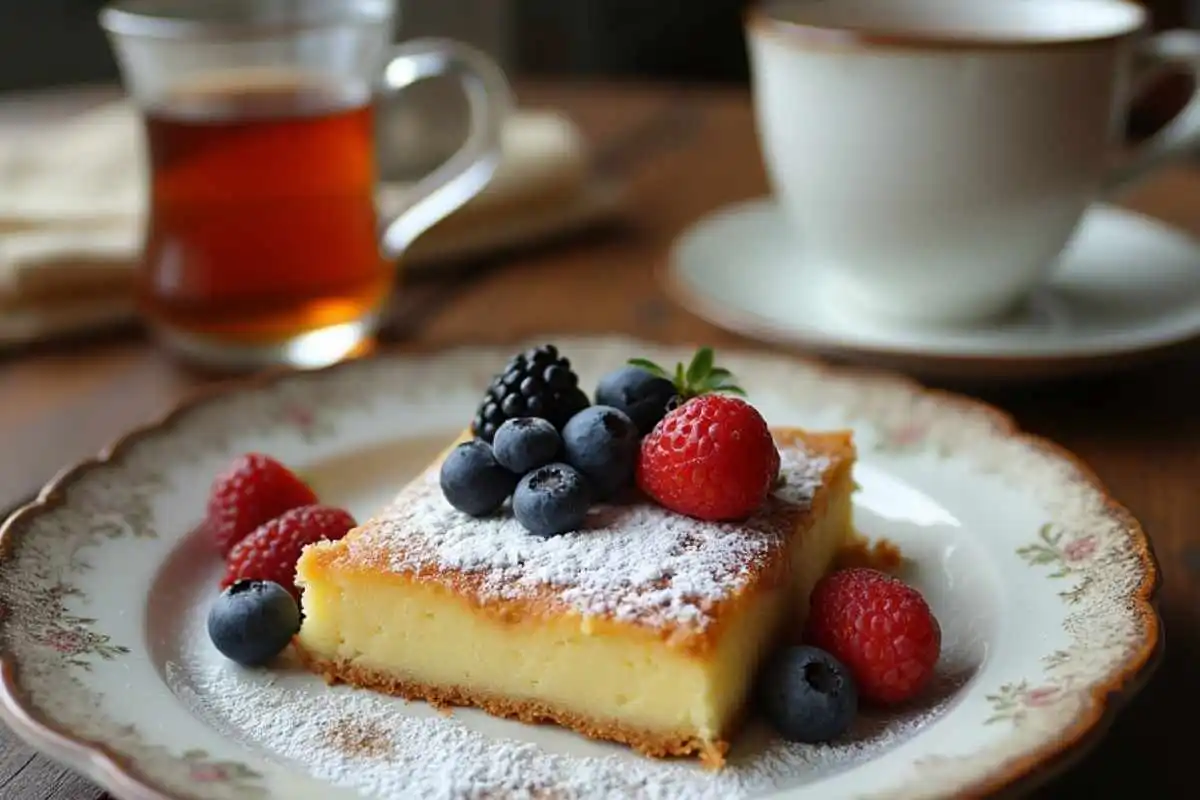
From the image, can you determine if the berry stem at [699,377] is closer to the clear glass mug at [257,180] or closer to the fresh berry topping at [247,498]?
the fresh berry topping at [247,498]

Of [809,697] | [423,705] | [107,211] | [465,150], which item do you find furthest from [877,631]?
[107,211]

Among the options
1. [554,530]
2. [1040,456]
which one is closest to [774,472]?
[554,530]

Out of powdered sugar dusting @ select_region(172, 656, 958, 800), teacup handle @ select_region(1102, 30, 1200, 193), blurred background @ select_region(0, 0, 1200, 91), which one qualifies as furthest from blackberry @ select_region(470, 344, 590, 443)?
blurred background @ select_region(0, 0, 1200, 91)

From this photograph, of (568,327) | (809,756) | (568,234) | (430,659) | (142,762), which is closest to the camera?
(142,762)

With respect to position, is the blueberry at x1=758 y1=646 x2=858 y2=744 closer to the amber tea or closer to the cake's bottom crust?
the cake's bottom crust

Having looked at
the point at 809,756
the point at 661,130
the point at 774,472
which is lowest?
the point at 661,130

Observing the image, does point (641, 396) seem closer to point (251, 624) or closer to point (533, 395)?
point (533, 395)

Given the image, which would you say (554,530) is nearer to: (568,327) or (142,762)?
→ (142,762)
